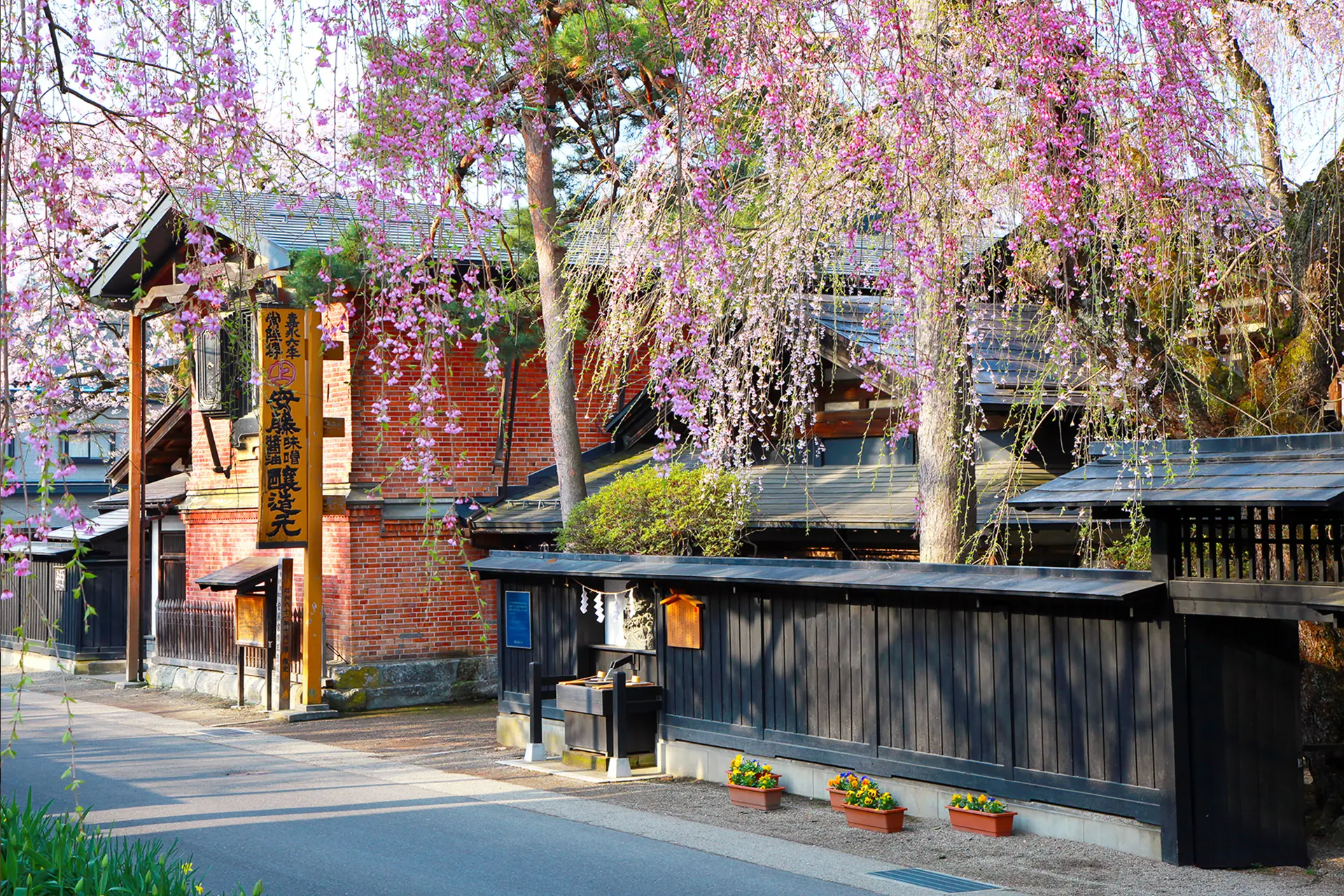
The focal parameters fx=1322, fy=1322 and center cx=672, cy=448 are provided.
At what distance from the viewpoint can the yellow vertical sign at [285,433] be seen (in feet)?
60.2

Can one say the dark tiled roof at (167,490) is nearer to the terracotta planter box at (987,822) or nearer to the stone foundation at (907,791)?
the stone foundation at (907,791)

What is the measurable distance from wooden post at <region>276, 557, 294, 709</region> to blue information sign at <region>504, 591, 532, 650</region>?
5.29 metres

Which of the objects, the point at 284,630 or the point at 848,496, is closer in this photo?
the point at 848,496

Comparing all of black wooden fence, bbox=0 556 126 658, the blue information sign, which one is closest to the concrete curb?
the blue information sign

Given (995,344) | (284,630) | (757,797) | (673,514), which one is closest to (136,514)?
(284,630)

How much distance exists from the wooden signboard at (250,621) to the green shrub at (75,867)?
13631 mm

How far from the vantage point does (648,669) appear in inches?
568

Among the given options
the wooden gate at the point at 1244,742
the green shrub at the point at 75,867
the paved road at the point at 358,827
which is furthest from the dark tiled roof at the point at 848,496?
the green shrub at the point at 75,867

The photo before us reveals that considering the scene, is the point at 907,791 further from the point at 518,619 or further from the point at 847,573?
the point at 518,619

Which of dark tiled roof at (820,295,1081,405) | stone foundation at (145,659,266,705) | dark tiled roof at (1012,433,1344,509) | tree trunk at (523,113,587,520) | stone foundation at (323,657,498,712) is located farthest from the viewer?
stone foundation at (145,659,266,705)

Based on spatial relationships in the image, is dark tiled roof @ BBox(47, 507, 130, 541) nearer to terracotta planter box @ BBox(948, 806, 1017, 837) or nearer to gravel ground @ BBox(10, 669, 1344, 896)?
gravel ground @ BBox(10, 669, 1344, 896)

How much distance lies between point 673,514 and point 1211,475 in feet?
22.2

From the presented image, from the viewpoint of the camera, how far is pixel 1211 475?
920cm

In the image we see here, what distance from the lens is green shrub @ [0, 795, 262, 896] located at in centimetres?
632
